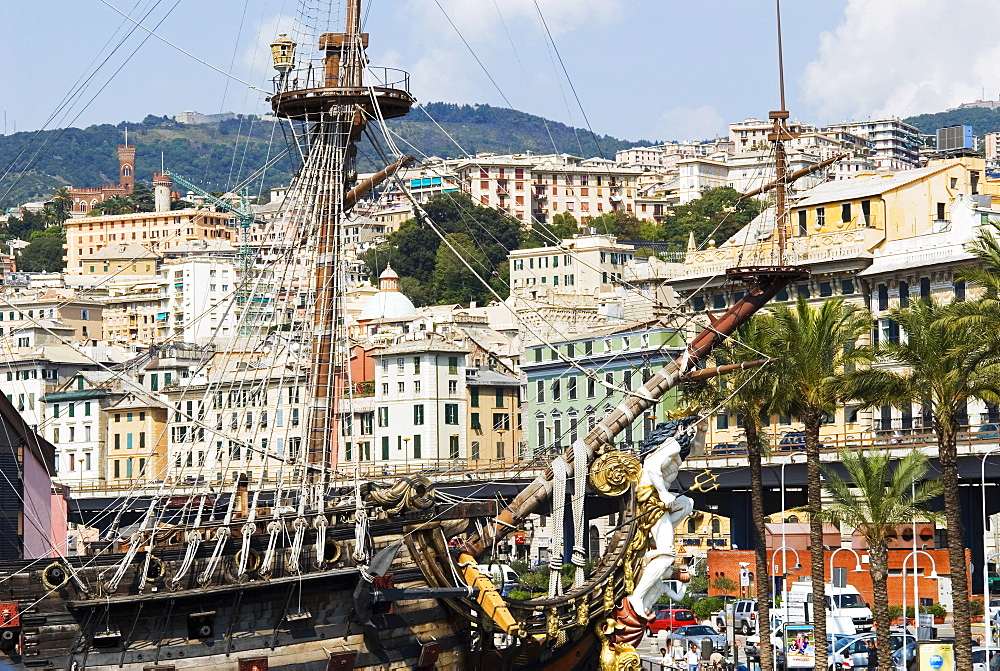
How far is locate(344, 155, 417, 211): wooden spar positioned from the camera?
5281 cm

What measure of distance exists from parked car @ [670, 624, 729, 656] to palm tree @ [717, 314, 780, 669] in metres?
3.20

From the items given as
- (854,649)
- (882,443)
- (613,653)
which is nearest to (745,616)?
(882,443)

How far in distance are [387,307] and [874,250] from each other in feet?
224

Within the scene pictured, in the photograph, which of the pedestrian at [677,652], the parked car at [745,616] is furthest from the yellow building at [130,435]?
the pedestrian at [677,652]

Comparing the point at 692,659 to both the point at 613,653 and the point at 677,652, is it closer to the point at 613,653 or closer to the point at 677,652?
the point at 677,652

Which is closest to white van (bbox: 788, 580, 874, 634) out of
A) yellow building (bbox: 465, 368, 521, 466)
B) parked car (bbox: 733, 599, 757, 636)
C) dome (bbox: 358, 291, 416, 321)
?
parked car (bbox: 733, 599, 757, 636)

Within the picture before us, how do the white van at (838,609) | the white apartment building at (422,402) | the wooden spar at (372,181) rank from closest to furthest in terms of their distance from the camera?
the wooden spar at (372,181) < the white van at (838,609) < the white apartment building at (422,402)

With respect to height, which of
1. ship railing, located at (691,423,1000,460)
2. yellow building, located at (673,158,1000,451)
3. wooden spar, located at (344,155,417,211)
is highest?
yellow building, located at (673,158,1000,451)

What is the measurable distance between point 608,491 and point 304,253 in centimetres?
1332

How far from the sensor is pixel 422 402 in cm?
11938

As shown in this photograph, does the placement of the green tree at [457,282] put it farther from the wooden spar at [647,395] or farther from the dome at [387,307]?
the wooden spar at [647,395]

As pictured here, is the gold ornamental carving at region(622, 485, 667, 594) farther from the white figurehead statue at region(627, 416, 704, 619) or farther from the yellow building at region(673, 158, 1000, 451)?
the yellow building at region(673, 158, 1000, 451)

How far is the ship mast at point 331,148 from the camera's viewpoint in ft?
171

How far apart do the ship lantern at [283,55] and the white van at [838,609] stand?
25126 mm
